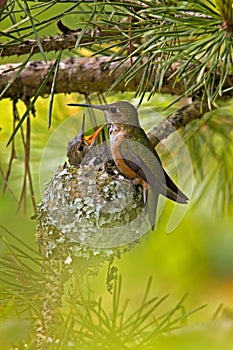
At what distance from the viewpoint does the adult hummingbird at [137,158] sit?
0.85m

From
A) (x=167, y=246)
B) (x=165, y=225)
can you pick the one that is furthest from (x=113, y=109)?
(x=167, y=246)

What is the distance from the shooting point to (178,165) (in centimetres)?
128

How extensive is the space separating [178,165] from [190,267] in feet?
1.56

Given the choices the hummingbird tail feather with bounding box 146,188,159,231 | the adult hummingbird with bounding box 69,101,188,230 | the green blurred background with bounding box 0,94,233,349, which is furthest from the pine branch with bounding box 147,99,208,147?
the green blurred background with bounding box 0,94,233,349

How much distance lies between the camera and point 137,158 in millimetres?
903

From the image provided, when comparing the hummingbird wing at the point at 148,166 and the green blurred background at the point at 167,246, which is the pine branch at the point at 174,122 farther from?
the green blurred background at the point at 167,246

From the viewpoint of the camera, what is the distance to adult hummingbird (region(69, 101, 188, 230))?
2.79ft

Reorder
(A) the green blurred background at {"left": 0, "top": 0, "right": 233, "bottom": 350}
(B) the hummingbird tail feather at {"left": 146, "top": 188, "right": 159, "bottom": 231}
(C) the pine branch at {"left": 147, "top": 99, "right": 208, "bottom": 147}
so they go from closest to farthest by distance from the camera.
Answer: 1. (B) the hummingbird tail feather at {"left": 146, "top": 188, "right": 159, "bottom": 231}
2. (C) the pine branch at {"left": 147, "top": 99, "right": 208, "bottom": 147}
3. (A) the green blurred background at {"left": 0, "top": 0, "right": 233, "bottom": 350}

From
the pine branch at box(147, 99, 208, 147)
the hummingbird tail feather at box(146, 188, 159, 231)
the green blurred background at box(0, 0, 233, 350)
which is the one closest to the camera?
the hummingbird tail feather at box(146, 188, 159, 231)

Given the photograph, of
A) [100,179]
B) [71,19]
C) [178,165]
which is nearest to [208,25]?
[100,179]

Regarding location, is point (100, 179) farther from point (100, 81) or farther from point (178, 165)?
point (178, 165)

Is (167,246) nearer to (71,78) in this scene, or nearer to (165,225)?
(165,225)

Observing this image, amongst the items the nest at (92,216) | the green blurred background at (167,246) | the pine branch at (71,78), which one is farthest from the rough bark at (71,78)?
the green blurred background at (167,246)

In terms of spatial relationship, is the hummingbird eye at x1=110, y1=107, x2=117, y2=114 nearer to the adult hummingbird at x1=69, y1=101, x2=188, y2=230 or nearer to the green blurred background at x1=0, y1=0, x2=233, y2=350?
the adult hummingbird at x1=69, y1=101, x2=188, y2=230
